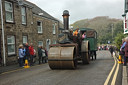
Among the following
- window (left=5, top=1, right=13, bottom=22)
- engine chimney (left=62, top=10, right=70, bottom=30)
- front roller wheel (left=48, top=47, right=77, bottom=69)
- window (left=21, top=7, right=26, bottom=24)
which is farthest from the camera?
window (left=21, top=7, right=26, bottom=24)

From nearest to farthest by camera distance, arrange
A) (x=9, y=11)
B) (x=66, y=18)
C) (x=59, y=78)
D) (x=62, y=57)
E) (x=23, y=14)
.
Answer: (x=59, y=78), (x=62, y=57), (x=66, y=18), (x=9, y=11), (x=23, y=14)

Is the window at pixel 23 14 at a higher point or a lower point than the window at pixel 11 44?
higher

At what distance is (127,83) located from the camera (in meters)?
5.45

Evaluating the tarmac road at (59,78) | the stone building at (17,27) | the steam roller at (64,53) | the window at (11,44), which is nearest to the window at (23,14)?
the stone building at (17,27)

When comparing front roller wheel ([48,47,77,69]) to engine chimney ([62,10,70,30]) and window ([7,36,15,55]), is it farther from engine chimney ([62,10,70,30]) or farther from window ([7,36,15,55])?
window ([7,36,15,55])

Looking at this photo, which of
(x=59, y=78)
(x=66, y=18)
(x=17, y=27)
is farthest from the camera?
(x=17, y=27)

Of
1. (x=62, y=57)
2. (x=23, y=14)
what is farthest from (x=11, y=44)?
(x=62, y=57)

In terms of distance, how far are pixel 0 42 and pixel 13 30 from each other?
7.14 feet

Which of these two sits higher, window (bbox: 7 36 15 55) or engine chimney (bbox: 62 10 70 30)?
engine chimney (bbox: 62 10 70 30)

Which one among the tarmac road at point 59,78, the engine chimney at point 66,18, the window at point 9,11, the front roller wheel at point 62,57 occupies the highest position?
the window at point 9,11

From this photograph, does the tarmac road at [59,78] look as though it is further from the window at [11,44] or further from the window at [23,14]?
the window at [23,14]

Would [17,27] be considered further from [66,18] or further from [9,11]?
[66,18]

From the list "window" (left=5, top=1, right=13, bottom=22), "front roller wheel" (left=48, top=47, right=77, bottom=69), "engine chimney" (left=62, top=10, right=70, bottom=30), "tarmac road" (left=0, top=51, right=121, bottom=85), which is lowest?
"tarmac road" (left=0, top=51, right=121, bottom=85)

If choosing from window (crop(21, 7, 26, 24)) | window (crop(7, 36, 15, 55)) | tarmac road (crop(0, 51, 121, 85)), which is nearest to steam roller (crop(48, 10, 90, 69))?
tarmac road (crop(0, 51, 121, 85))
